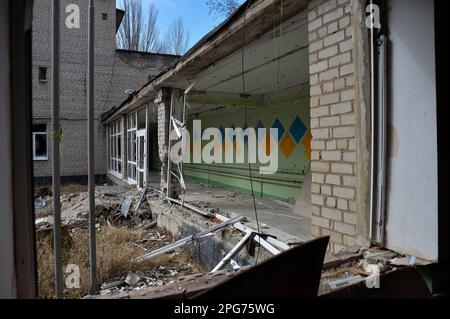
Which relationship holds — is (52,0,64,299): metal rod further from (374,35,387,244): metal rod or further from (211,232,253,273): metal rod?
(374,35,387,244): metal rod

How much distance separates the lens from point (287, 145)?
767cm

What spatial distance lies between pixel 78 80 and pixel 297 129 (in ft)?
38.6

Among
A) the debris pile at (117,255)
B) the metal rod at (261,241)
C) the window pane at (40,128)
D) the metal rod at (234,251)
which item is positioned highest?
the window pane at (40,128)

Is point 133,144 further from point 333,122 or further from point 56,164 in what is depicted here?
point 333,122

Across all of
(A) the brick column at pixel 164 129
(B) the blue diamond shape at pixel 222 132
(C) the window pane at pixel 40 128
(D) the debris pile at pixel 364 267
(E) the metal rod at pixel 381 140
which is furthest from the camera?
(C) the window pane at pixel 40 128

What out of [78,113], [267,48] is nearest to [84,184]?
[78,113]

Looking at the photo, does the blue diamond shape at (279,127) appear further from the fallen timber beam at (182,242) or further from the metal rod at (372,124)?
the metal rod at (372,124)

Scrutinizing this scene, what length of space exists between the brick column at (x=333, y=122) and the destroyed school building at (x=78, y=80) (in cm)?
1200

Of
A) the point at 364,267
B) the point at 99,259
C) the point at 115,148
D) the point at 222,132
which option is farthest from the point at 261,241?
the point at 115,148

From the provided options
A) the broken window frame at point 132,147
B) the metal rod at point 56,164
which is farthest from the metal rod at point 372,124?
the broken window frame at point 132,147

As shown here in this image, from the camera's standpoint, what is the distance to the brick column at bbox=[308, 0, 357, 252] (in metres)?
2.41

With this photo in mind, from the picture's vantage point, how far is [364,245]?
91.6 inches

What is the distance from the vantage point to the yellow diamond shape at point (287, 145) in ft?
24.6
